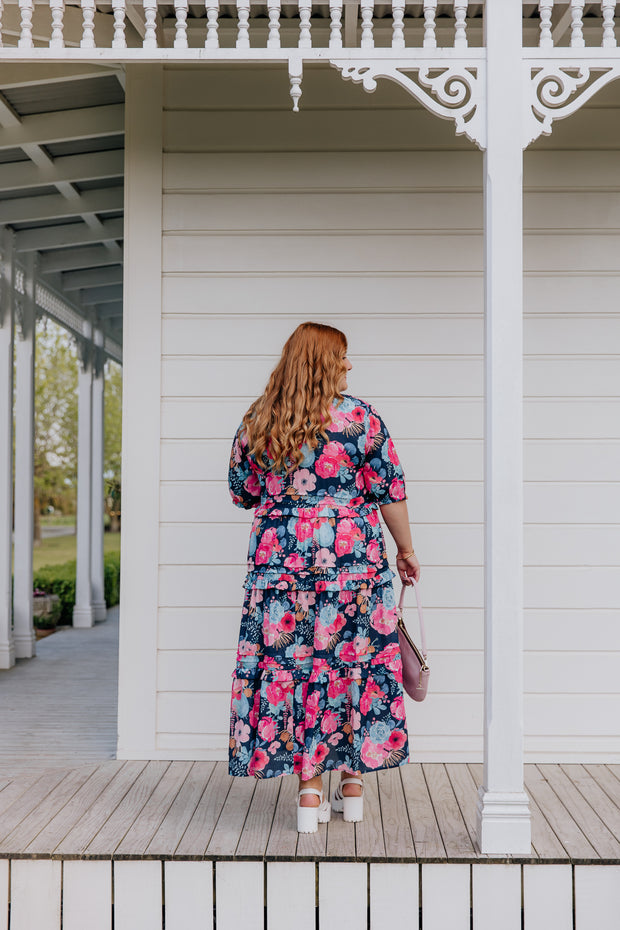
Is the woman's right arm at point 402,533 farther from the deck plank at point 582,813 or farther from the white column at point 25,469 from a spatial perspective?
the white column at point 25,469

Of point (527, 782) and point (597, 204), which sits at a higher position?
point (597, 204)

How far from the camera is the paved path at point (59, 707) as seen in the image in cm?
366

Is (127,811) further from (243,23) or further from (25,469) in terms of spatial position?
(25,469)

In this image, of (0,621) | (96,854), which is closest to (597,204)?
(96,854)

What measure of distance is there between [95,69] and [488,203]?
202 cm

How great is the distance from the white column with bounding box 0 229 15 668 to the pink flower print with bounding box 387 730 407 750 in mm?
3728

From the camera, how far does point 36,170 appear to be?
4.89 m

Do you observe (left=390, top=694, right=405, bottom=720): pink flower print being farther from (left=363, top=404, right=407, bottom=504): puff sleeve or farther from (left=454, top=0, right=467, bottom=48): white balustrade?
(left=454, top=0, right=467, bottom=48): white balustrade

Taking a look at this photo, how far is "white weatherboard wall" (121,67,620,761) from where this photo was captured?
3.58 meters

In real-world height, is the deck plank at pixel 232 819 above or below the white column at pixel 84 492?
below

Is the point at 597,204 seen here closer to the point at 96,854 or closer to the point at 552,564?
the point at 552,564

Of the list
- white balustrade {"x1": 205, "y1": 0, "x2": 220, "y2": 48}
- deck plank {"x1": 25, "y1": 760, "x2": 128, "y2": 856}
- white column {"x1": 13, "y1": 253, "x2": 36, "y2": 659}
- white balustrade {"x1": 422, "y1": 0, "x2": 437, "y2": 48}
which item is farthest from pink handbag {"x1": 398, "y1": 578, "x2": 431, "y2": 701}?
white column {"x1": 13, "y1": 253, "x2": 36, "y2": 659}

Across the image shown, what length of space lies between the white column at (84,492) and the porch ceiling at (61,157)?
65.6 inches

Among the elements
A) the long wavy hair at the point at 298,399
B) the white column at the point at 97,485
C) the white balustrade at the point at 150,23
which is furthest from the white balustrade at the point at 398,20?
the white column at the point at 97,485
